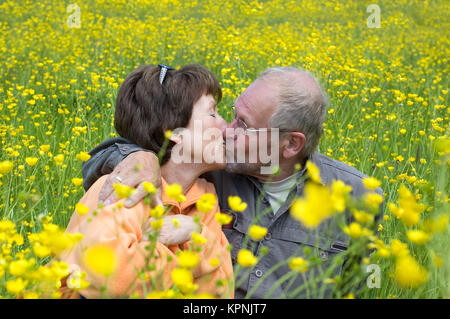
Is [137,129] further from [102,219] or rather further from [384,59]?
[384,59]

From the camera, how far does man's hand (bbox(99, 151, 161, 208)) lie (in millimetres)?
1987

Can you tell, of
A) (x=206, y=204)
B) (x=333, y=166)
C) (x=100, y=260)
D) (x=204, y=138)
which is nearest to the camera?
(x=100, y=260)

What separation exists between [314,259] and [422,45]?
6.36 m

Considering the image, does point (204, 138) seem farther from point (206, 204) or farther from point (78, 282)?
point (78, 282)

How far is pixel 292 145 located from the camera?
2.41 metres

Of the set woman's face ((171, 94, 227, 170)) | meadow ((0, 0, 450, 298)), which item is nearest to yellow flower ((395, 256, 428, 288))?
meadow ((0, 0, 450, 298))

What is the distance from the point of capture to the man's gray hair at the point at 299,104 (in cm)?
236

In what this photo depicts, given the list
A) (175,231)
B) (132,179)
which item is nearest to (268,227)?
(175,231)

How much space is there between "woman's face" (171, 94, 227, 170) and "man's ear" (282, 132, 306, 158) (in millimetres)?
284

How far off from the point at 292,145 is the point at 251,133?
0.19 metres

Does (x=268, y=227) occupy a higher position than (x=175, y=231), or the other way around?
(x=175, y=231)

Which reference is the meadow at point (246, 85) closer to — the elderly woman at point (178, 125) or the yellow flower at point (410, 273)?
the yellow flower at point (410, 273)

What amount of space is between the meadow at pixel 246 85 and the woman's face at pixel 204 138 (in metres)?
0.50

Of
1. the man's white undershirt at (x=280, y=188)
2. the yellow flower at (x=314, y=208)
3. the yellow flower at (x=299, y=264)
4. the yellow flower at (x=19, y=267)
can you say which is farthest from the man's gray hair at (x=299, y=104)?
the yellow flower at (x=19, y=267)
